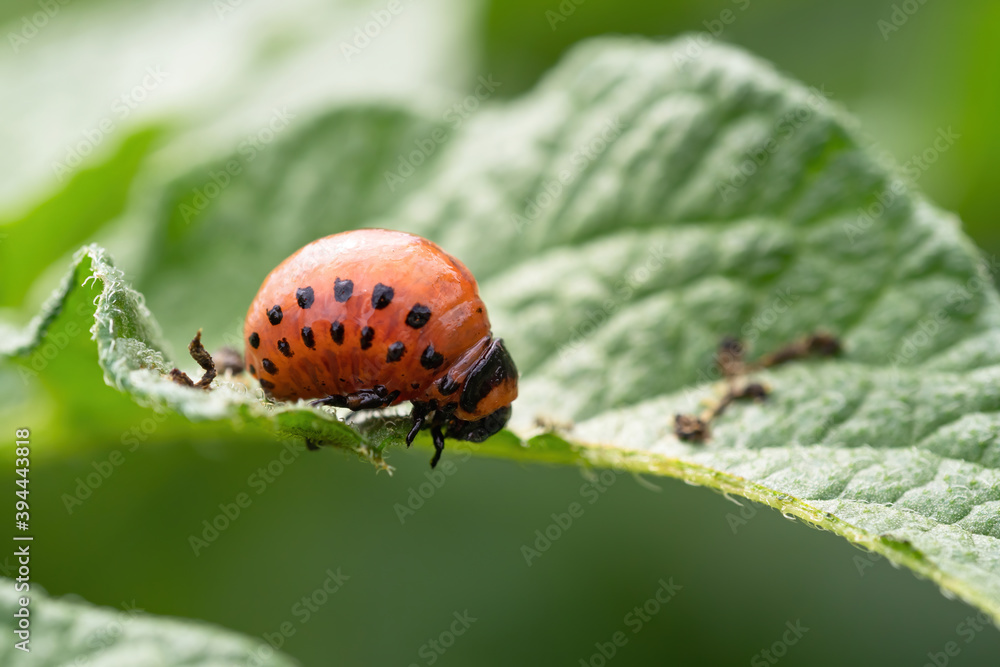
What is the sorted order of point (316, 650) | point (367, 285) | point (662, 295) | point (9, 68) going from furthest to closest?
point (9, 68) < point (316, 650) < point (662, 295) < point (367, 285)

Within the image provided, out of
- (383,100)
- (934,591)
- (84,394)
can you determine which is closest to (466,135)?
(383,100)

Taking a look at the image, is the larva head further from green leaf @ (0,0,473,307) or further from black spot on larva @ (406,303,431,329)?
green leaf @ (0,0,473,307)

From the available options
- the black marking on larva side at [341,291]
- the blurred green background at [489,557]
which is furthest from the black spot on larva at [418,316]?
the blurred green background at [489,557]

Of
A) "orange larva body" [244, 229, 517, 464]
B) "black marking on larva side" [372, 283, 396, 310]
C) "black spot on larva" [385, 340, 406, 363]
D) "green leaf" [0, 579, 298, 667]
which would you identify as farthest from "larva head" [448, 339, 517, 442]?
"green leaf" [0, 579, 298, 667]

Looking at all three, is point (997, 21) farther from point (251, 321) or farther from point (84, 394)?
point (84, 394)

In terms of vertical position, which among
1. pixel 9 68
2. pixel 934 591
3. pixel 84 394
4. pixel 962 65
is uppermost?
pixel 962 65
